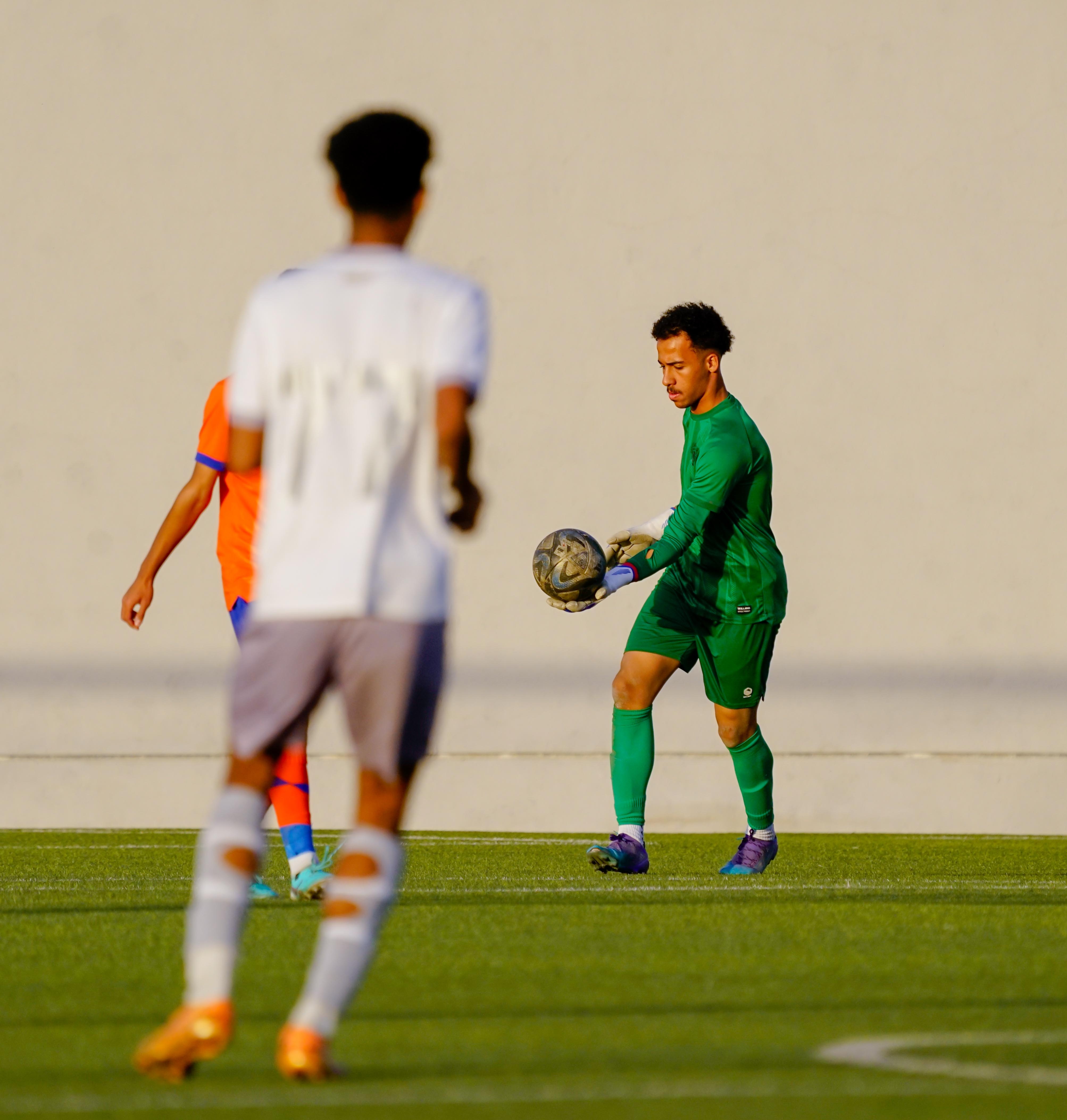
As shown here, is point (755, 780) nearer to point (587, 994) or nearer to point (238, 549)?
point (238, 549)

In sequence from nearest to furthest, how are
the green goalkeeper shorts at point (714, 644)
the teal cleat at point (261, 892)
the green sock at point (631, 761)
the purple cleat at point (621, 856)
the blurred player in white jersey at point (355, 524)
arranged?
the blurred player in white jersey at point (355, 524) → the teal cleat at point (261, 892) → the purple cleat at point (621, 856) → the green sock at point (631, 761) → the green goalkeeper shorts at point (714, 644)

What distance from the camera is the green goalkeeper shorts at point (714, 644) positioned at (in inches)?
323

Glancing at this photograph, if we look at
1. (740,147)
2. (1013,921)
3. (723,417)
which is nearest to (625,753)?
(723,417)

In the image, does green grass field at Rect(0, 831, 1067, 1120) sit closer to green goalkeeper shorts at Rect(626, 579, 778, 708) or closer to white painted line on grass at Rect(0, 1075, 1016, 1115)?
white painted line on grass at Rect(0, 1075, 1016, 1115)

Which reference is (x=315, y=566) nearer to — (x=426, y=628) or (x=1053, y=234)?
(x=426, y=628)

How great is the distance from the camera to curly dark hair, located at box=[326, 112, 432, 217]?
12.0 feet

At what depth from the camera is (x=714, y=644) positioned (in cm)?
823

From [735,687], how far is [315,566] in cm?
488

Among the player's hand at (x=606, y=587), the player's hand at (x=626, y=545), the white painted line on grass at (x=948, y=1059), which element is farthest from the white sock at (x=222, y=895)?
the player's hand at (x=626, y=545)

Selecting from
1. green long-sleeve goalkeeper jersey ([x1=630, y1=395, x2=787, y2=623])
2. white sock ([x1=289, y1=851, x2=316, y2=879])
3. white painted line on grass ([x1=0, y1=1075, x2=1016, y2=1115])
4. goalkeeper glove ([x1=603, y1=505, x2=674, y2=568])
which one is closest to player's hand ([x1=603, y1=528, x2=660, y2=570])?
goalkeeper glove ([x1=603, y1=505, x2=674, y2=568])

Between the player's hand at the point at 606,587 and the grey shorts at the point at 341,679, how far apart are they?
436cm

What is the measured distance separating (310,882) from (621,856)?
5.13ft

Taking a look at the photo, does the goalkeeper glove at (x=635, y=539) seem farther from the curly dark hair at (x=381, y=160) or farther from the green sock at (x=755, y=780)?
the curly dark hair at (x=381, y=160)

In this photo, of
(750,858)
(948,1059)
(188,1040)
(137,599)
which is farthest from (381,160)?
(750,858)
